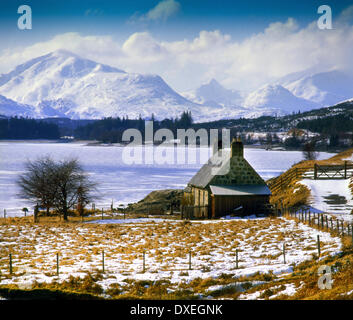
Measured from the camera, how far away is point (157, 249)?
22.8 meters

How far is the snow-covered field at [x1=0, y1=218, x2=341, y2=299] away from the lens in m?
17.3

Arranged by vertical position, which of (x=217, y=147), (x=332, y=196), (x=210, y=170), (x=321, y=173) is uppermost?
(x=217, y=147)

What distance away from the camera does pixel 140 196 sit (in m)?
58.0

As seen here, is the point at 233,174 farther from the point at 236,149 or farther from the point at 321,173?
the point at 321,173

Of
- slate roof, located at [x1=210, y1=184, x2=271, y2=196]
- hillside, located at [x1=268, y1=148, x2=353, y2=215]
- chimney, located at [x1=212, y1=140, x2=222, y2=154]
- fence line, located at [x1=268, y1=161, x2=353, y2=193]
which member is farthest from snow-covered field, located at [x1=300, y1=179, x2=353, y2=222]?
chimney, located at [x1=212, y1=140, x2=222, y2=154]

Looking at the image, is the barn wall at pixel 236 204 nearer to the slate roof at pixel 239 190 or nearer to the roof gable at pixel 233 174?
the slate roof at pixel 239 190

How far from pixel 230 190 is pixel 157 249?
55.9 ft

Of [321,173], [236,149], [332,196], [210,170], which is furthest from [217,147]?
[332,196]

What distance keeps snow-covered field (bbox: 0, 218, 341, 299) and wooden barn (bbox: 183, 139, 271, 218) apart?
587 cm

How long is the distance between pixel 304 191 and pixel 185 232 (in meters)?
13.8

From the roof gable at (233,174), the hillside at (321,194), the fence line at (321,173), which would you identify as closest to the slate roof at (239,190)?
the roof gable at (233,174)

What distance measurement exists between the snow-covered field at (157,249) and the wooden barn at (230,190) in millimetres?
5868

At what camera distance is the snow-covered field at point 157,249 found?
56.7 ft
